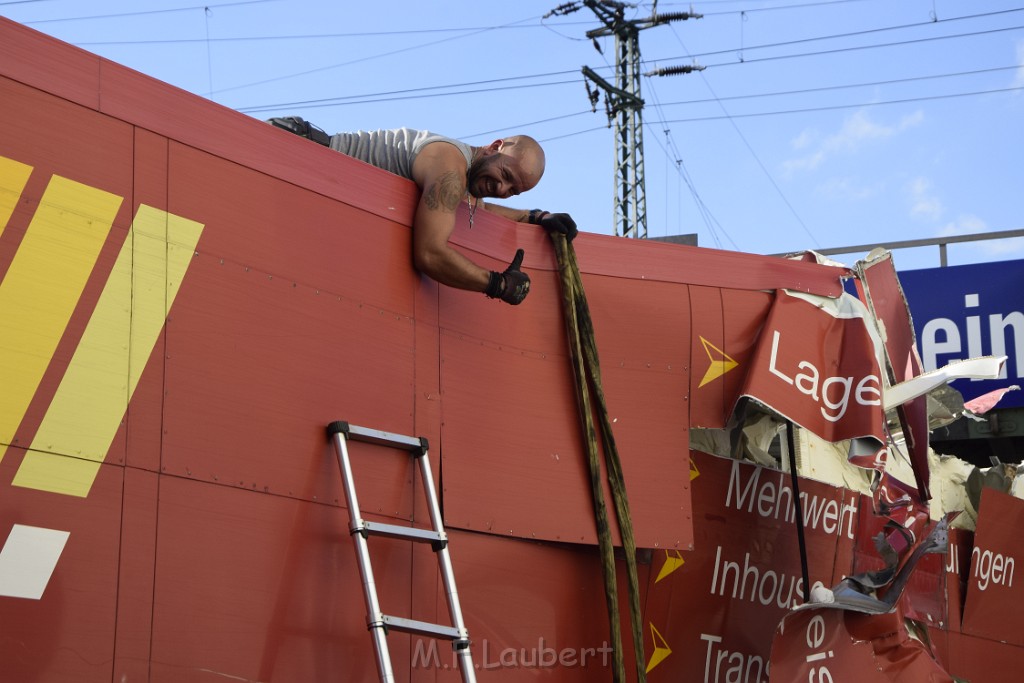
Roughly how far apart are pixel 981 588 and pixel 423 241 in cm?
473

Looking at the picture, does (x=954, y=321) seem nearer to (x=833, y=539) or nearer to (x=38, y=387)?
(x=833, y=539)

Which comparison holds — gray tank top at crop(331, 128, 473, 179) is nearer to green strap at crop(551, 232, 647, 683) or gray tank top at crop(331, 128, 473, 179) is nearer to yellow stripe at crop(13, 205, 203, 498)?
green strap at crop(551, 232, 647, 683)

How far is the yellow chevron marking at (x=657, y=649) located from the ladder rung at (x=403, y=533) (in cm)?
164

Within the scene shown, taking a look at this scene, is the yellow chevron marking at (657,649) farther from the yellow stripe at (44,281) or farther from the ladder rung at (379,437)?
the yellow stripe at (44,281)

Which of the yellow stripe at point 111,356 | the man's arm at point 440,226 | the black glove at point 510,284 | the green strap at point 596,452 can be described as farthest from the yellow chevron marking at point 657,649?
the yellow stripe at point 111,356

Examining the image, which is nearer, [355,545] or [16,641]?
[16,641]

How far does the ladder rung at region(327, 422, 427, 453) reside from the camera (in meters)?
4.54

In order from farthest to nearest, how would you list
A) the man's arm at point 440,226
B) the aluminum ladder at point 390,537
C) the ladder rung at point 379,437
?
the man's arm at point 440,226
the ladder rung at point 379,437
the aluminum ladder at point 390,537

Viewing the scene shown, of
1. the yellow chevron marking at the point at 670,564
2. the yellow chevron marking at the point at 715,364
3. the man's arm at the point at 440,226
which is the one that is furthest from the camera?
the yellow chevron marking at the point at 715,364

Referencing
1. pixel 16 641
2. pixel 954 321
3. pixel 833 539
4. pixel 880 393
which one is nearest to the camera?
pixel 16 641

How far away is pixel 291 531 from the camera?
4371 millimetres

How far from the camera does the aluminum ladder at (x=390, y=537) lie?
13.7 ft

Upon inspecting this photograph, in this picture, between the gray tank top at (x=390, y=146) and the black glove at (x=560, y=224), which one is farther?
the black glove at (x=560, y=224)

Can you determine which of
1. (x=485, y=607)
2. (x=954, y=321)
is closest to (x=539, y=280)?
(x=485, y=607)
